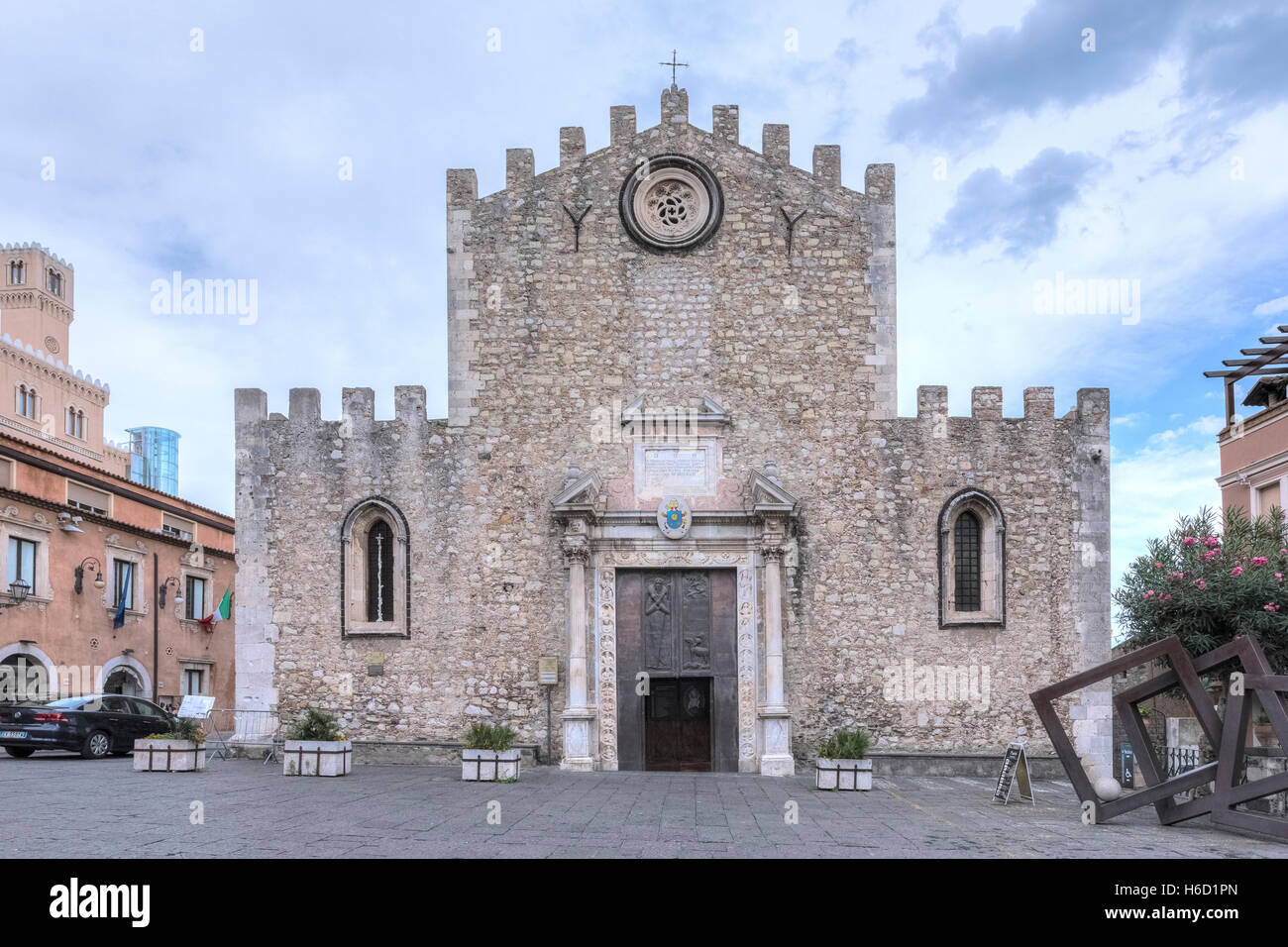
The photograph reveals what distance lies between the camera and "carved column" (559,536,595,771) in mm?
17812

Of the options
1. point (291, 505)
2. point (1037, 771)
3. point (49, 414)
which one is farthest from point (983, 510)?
point (49, 414)

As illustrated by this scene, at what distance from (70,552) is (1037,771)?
76.2 ft

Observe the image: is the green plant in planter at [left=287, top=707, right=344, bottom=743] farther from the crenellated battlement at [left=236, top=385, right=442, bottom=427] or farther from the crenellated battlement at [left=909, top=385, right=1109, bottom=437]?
the crenellated battlement at [left=909, top=385, right=1109, bottom=437]

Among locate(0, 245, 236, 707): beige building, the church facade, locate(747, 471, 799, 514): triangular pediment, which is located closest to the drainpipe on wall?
locate(0, 245, 236, 707): beige building

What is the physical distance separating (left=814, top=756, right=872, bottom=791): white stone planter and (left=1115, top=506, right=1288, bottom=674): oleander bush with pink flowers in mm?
4702

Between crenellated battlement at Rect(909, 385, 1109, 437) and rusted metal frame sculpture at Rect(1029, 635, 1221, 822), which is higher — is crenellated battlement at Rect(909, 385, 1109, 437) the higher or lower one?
the higher one

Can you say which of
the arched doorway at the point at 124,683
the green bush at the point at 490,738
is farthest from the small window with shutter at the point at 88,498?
the green bush at the point at 490,738

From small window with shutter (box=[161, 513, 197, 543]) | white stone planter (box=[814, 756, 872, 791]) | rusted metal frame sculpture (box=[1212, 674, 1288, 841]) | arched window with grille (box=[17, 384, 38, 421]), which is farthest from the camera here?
arched window with grille (box=[17, 384, 38, 421])

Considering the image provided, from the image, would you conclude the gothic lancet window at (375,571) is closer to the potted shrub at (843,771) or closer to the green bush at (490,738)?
the green bush at (490,738)

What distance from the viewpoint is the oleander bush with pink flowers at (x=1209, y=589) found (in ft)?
51.1

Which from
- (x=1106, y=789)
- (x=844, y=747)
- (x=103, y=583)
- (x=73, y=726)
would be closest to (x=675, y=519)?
(x=844, y=747)

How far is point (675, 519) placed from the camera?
18.5 metres

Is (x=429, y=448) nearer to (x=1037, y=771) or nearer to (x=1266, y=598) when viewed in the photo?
(x=1037, y=771)

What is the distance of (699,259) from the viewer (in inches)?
762
